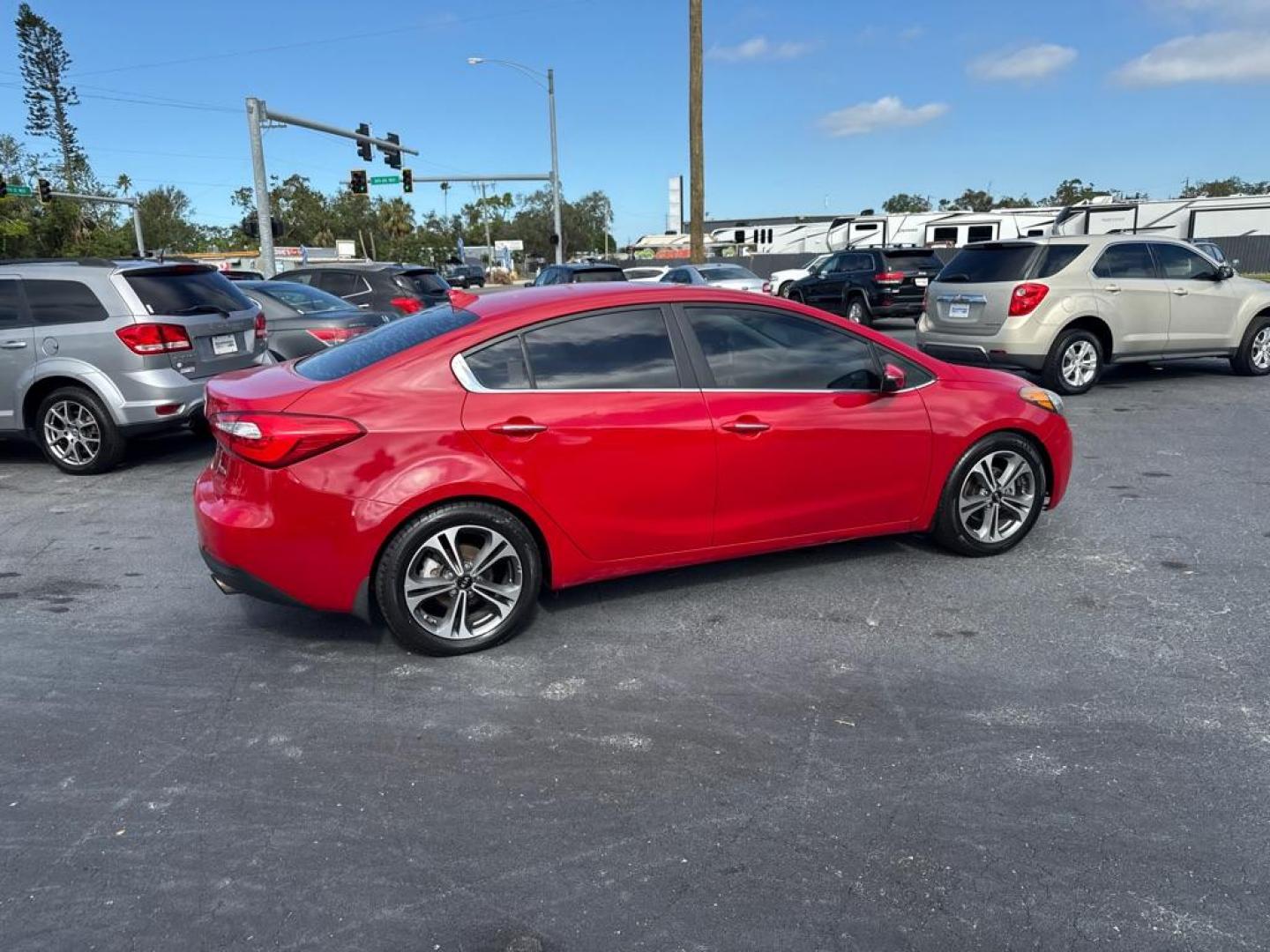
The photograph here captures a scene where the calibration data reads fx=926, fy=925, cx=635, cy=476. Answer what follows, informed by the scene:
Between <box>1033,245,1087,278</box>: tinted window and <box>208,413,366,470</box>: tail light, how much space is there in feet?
27.2

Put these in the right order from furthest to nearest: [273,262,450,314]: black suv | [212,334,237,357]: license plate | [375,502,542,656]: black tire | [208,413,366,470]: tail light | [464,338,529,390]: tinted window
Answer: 1. [273,262,450,314]: black suv
2. [212,334,237,357]: license plate
3. [464,338,529,390]: tinted window
4. [375,502,542,656]: black tire
5. [208,413,366,470]: tail light

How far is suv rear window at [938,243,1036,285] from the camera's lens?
32.5ft

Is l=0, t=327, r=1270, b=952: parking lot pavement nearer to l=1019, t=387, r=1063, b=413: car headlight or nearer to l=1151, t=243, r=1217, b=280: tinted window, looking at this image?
l=1019, t=387, r=1063, b=413: car headlight

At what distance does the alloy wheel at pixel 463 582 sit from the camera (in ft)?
12.8

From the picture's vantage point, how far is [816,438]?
14.6ft

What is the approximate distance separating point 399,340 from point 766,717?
7.54 ft

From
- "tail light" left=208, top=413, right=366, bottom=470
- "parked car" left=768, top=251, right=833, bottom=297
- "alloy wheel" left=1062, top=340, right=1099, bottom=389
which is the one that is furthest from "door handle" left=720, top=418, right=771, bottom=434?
"parked car" left=768, top=251, right=833, bottom=297

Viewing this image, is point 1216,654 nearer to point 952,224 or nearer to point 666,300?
point 666,300

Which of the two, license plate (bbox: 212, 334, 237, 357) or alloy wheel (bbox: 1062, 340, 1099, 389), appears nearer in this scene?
license plate (bbox: 212, 334, 237, 357)

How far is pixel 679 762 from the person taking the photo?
3.19 metres

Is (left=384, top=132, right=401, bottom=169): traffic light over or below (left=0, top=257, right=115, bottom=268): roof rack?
over

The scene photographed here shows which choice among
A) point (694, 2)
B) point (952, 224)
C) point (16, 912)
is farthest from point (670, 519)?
point (952, 224)

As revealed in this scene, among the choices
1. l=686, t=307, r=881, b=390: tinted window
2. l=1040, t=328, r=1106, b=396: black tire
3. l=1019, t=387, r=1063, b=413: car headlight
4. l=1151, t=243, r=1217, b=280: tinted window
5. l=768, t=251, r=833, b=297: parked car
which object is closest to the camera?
l=686, t=307, r=881, b=390: tinted window

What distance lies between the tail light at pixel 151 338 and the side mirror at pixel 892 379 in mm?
5580
